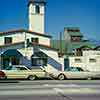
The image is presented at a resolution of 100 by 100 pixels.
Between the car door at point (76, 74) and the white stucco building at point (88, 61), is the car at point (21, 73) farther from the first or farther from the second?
the white stucco building at point (88, 61)

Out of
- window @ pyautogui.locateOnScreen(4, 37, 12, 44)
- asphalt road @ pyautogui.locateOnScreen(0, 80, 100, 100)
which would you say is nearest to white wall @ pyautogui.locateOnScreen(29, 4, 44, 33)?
window @ pyautogui.locateOnScreen(4, 37, 12, 44)

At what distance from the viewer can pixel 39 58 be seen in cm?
4566

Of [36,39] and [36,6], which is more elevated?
[36,6]

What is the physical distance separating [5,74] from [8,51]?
12838mm

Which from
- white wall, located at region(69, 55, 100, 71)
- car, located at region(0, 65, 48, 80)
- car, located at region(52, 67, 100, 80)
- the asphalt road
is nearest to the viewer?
the asphalt road

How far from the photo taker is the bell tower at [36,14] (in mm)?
65062

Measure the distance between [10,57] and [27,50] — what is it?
97.6 inches

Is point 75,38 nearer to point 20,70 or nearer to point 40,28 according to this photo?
point 40,28

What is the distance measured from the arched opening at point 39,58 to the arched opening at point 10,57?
6.33 ft

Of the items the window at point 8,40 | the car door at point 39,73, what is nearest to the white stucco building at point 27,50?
the window at point 8,40

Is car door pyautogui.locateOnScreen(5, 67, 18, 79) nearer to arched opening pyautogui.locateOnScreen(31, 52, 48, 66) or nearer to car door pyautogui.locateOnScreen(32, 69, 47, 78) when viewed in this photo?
car door pyautogui.locateOnScreen(32, 69, 47, 78)

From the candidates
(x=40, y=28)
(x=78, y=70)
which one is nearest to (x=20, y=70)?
(x=78, y=70)

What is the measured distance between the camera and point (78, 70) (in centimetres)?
3478

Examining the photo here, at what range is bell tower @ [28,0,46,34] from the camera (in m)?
65.1
